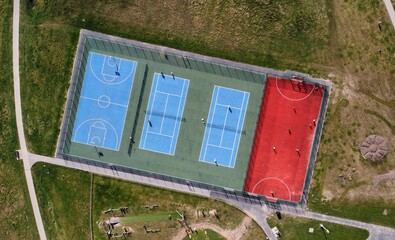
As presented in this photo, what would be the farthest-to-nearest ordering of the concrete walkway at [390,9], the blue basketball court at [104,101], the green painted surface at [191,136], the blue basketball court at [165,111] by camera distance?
the blue basketball court at [104,101] < the blue basketball court at [165,111] < the green painted surface at [191,136] < the concrete walkway at [390,9]

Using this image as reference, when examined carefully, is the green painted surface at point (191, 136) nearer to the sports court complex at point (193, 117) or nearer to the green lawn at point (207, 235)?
the sports court complex at point (193, 117)

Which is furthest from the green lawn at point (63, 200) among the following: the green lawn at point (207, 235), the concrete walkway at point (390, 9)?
the concrete walkway at point (390, 9)

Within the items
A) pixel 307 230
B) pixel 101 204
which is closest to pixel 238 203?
pixel 307 230

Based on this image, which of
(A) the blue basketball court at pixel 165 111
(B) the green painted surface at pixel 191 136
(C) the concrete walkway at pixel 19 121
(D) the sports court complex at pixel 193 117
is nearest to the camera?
(D) the sports court complex at pixel 193 117

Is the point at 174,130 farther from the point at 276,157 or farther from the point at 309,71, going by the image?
the point at 309,71

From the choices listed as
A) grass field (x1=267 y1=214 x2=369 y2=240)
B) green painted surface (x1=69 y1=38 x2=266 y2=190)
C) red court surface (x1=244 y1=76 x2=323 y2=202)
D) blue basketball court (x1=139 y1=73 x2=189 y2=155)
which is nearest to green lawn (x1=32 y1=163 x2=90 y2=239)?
green painted surface (x1=69 y1=38 x2=266 y2=190)

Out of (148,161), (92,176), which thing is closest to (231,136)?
(148,161)

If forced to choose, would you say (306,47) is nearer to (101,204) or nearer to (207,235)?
(207,235)
